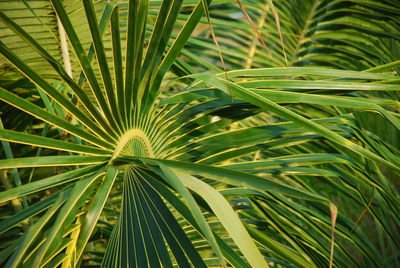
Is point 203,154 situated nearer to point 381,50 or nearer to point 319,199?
point 319,199

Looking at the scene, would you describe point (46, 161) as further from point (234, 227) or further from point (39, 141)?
point (234, 227)

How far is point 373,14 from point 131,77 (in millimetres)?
965

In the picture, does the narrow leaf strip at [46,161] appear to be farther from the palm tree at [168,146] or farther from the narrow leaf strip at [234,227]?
the narrow leaf strip at [234,227]

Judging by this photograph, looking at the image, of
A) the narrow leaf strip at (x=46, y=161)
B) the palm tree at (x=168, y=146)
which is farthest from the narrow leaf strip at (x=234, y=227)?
the narrow leaf strip at (x=46, y=161)

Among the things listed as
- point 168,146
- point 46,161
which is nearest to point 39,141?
point 46,161

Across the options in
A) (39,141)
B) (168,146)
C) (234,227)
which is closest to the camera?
(234,227)

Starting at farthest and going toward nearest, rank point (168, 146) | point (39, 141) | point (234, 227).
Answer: point (168, 146) < point (39, 141) < point (234, 227)

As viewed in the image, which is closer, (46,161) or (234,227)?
(234,227)

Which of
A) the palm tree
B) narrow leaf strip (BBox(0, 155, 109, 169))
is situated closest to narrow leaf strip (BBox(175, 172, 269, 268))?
the palm tree

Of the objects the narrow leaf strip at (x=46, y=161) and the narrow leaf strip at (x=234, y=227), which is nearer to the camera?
the narrow leaf strip at (x=234, y=227)

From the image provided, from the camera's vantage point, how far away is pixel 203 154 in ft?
2.60

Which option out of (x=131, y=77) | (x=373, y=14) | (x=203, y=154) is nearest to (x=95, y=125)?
(x=131, y=77)

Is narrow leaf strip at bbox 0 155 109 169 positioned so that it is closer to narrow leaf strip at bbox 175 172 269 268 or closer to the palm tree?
the palm tree

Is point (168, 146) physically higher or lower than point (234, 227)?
higher
